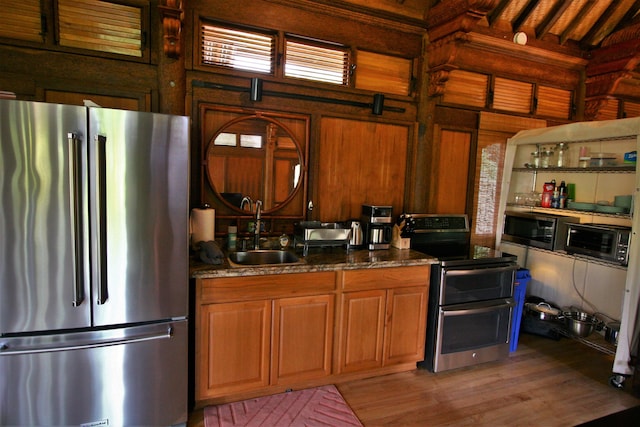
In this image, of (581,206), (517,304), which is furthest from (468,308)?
(581,206)

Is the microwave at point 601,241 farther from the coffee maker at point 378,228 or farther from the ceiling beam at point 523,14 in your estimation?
the ceiling beam at point 523,14

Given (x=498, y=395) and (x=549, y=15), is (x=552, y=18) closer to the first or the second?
(x=549, y=15)

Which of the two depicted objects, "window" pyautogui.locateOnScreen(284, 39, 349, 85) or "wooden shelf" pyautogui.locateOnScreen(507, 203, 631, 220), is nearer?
"window" pyautogui.locateOnScreen(284, 39, 349, 85)

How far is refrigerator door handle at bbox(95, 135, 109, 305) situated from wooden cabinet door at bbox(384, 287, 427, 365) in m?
1.81

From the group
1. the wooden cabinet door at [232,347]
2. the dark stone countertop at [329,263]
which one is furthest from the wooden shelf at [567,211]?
the wooden cabinet door at [232,347]

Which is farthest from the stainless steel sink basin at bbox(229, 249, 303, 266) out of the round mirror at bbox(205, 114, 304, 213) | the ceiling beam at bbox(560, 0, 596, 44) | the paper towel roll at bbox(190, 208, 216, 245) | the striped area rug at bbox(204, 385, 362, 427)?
the ceiling beam at bbox(560, 0, 596, 44)

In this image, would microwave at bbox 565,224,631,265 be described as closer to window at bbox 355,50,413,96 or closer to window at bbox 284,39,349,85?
window at bbox 355,50,413,96

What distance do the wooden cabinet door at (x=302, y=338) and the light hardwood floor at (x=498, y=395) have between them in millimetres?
313

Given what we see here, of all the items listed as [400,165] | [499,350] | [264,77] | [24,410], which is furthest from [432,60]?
[24,410]

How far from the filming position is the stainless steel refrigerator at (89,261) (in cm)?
173

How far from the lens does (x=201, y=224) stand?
8.34 ft

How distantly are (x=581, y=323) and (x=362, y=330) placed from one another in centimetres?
196

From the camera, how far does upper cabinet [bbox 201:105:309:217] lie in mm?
2754

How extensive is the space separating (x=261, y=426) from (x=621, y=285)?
9.97ft
